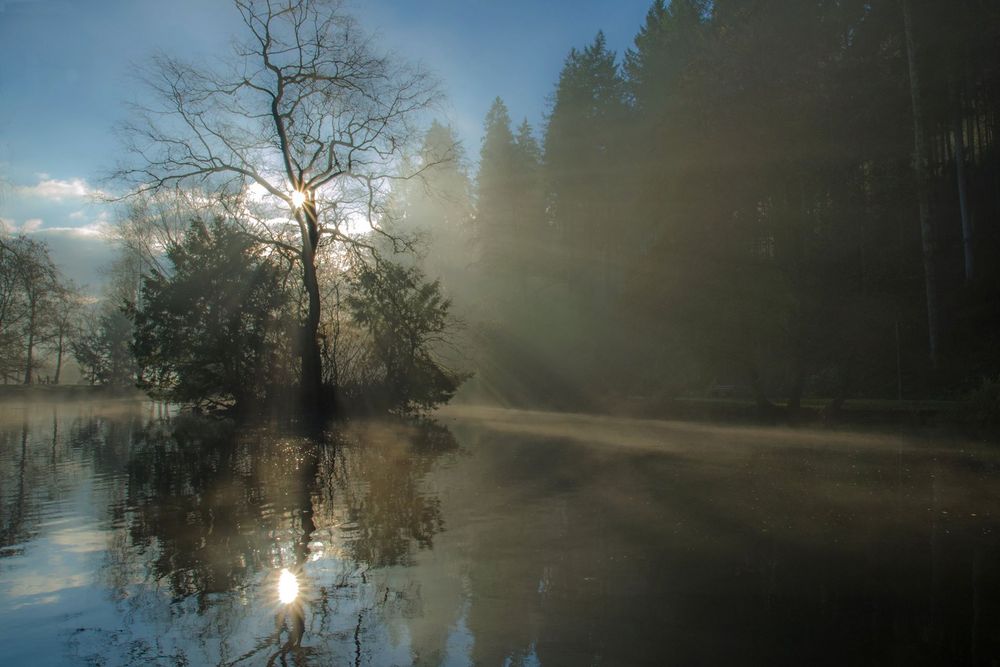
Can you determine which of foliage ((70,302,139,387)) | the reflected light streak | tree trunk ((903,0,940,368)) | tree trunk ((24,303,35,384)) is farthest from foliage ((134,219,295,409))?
foliage ((70,302,139,387))

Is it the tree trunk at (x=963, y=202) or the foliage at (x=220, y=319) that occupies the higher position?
the tree trunk at (x=963, y=202)

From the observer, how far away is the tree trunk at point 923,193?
2383cm

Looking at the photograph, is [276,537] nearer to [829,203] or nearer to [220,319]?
[220,319]

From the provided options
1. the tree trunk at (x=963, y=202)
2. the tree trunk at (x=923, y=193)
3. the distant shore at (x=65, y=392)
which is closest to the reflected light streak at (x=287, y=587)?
the tree trunk at (x=923, y=193)

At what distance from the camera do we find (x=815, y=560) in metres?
6.82

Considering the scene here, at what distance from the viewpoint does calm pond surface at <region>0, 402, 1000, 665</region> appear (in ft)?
16.1

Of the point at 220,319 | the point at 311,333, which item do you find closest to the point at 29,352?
the point at 220,319

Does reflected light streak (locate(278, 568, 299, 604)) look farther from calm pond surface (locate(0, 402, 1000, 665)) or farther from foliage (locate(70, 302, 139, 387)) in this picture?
foliage (locate(70, 302, 139, 387))

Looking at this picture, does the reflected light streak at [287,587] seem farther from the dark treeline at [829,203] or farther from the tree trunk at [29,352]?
the tree trunk at [29,352]

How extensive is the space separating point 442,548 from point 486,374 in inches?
1292

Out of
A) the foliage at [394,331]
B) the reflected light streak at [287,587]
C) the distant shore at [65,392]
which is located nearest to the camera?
the reflected light streak at [287,587]

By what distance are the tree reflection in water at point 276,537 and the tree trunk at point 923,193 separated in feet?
57.0

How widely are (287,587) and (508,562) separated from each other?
1989 millimetres

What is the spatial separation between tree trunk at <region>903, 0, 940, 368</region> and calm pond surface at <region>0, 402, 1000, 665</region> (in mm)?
11783
